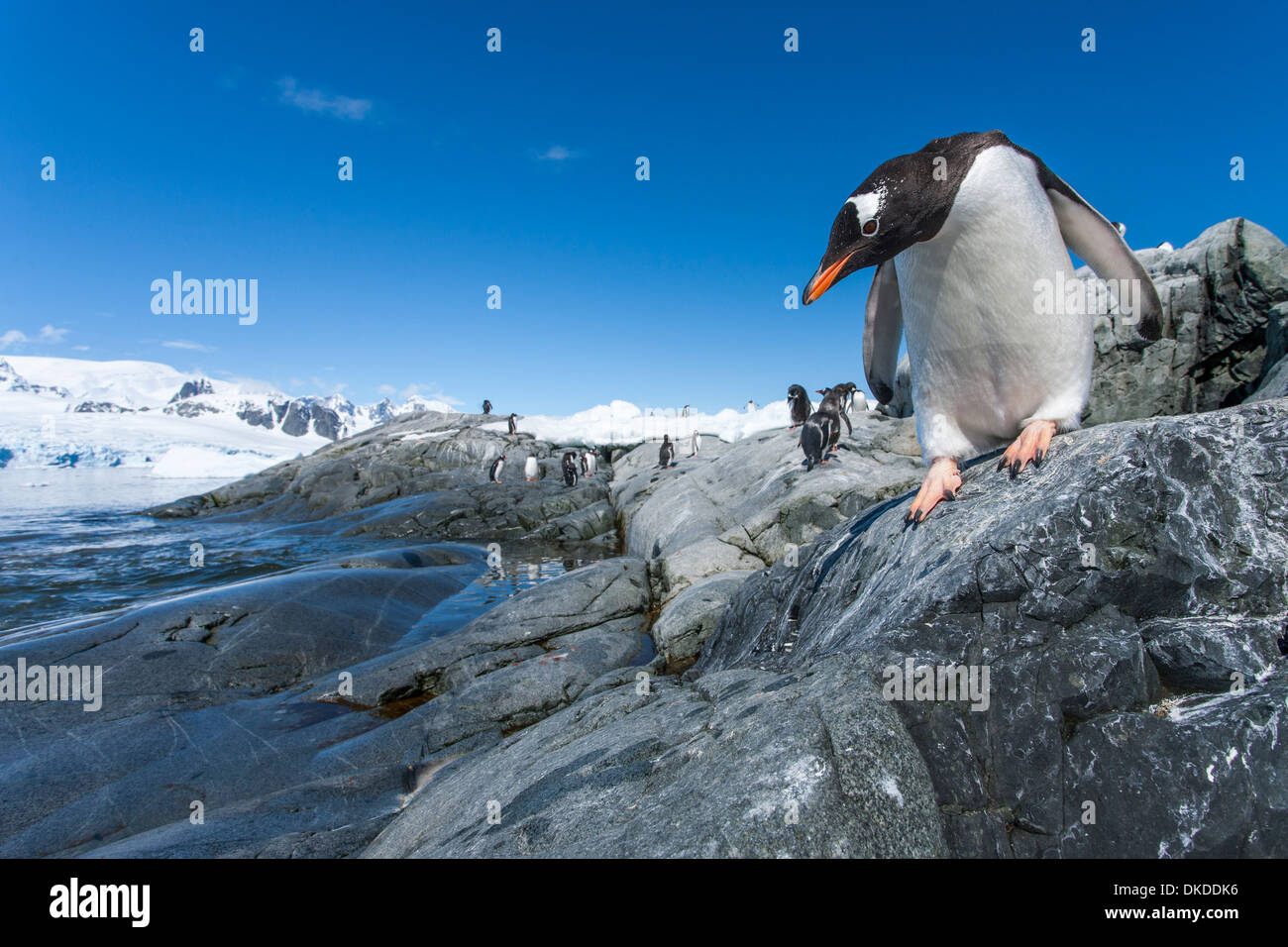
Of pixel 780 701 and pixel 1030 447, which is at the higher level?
pixel 1030 447

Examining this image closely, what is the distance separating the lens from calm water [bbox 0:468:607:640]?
13.0 metres

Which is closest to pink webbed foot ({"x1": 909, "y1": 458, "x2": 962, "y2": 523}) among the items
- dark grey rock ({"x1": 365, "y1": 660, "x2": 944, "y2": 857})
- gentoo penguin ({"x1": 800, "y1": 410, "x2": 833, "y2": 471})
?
dark grey rock ({"x1": 365, "y1": 660, "x2": 944, "y2": 857})

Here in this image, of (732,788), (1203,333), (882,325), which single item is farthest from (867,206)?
(1203,333)

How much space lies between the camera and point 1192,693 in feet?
7.66

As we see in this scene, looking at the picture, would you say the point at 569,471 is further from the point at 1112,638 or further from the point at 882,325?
the point at 1112,638

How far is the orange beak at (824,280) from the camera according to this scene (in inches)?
115

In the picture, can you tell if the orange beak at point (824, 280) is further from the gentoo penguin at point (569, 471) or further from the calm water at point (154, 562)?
the gentoo penguin at point (569, 471)

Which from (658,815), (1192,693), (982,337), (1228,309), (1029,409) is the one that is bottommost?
(658,815)

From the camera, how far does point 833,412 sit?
44.6ft

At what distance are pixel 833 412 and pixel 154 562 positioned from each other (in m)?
19.0

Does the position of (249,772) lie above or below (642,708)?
below
